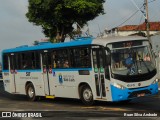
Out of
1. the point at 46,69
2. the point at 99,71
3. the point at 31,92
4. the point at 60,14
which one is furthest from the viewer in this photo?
the point at 60,14

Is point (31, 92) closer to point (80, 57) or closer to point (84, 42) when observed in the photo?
point (80, 57)

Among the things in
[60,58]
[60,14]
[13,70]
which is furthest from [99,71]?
[60,14]

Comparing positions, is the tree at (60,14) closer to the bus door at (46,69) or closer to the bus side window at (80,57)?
the bus door at (46,69)

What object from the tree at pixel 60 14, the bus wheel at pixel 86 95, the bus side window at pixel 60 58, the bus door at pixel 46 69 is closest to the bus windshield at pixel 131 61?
the bus wheel at pixel 86 95

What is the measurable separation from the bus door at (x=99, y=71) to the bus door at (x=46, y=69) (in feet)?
12.2

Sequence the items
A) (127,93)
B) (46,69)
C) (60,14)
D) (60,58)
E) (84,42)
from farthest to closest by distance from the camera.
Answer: (60,14) < (46,69) < (60,58) < (84,42) < (127,93)

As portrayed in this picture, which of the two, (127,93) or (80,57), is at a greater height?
(80,57)

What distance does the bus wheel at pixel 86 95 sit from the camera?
18.7 m

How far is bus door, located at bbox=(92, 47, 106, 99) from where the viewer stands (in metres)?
17.8

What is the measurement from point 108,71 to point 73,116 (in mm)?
3074

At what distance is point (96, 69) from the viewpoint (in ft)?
59.5

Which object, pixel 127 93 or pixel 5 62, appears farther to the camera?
pixel 5 62

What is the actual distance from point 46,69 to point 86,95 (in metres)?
3.40

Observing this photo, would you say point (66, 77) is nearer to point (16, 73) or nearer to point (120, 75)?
point (120, 75)
